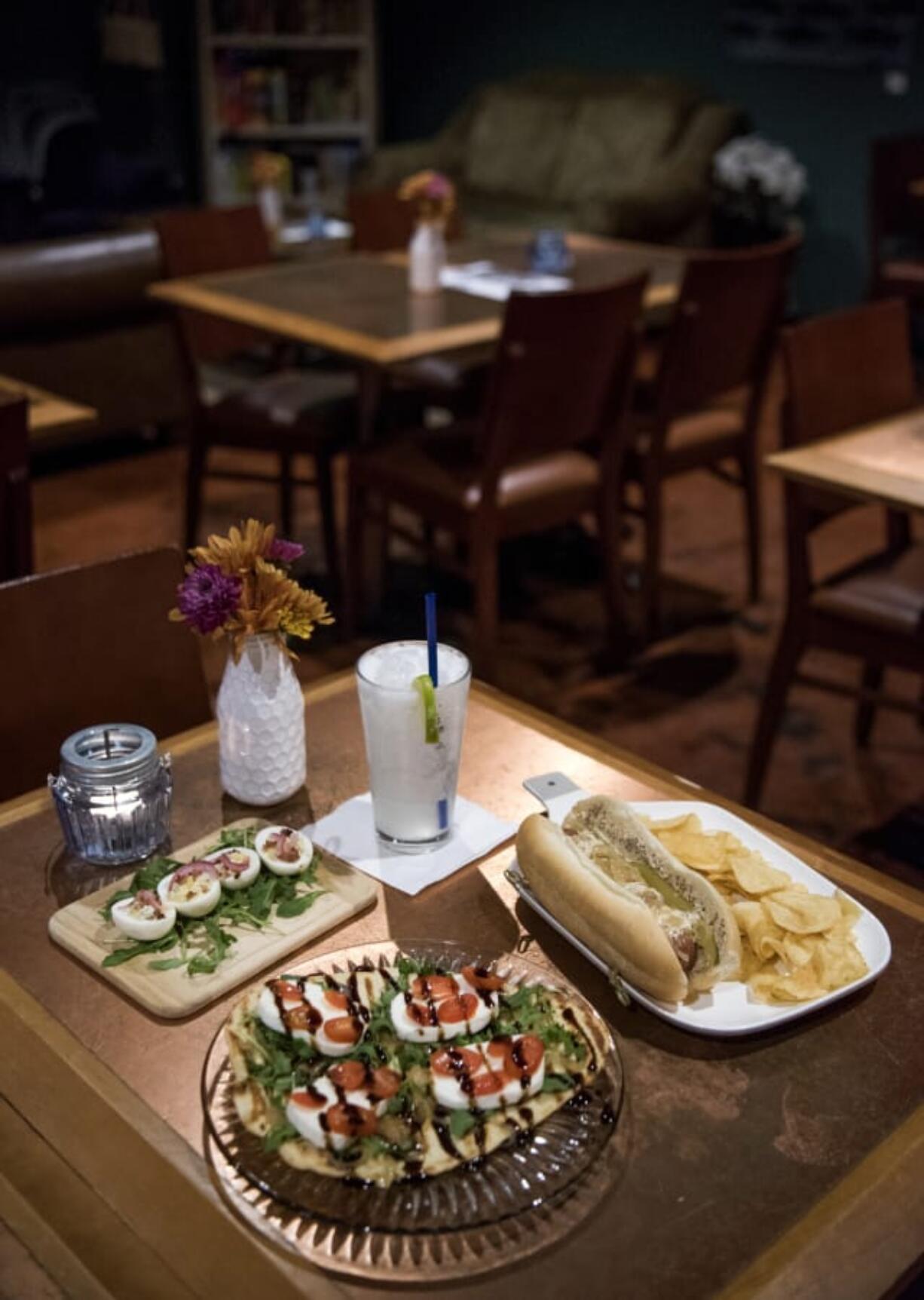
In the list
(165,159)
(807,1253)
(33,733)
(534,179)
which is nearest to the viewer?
(807,1253)

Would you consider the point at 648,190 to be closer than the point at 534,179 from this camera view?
Yes

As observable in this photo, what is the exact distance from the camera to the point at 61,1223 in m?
0.88

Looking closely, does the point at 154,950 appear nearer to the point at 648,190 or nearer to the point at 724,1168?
the point at 724,1168

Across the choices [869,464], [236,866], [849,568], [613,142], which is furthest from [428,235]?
[613,142]

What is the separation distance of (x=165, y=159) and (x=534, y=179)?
6.26 feet

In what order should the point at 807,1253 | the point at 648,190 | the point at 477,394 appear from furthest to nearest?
the point at 648,190 < the point at 477,394 < the point at 807,1253

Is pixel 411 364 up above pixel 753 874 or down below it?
below

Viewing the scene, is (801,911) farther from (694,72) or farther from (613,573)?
(694,72)

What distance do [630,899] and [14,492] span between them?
1.45 meters

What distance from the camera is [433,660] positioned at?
3.88 feet

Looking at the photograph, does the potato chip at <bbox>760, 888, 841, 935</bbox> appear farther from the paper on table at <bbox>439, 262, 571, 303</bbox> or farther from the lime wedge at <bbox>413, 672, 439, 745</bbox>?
the paper on table at <bbox>439, 262, 571, 303</bbox>

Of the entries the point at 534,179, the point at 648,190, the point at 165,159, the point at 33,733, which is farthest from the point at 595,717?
the point at 165,159

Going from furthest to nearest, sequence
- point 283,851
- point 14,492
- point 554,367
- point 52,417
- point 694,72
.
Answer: point 694,72, point 554,367, point 52,417, point 14,492, point 283,851

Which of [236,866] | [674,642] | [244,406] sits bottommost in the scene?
[674,642]
